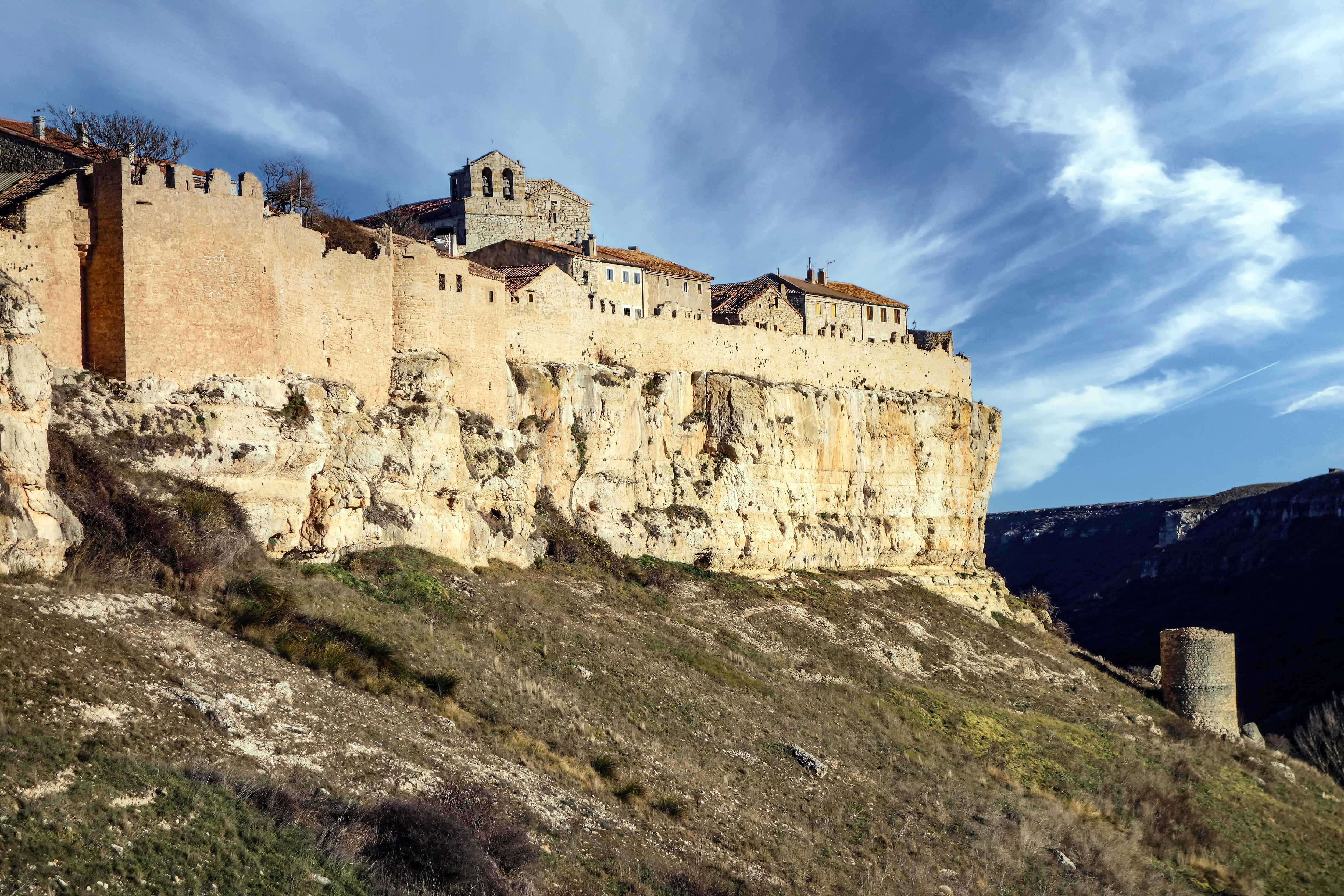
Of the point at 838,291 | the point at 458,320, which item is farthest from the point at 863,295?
A: the point at 458,320

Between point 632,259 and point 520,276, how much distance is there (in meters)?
10.1

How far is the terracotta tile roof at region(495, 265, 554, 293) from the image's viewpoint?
1347 inches

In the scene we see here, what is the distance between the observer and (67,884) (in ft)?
33.7

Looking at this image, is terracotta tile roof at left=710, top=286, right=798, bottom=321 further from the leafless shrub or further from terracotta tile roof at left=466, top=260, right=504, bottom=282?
the leafless shrub

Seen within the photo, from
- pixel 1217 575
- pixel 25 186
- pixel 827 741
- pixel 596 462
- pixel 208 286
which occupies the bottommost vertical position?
pixel 1217 575

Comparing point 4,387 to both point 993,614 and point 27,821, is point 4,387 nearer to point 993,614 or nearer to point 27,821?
point 27,821

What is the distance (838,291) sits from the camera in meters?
55.5

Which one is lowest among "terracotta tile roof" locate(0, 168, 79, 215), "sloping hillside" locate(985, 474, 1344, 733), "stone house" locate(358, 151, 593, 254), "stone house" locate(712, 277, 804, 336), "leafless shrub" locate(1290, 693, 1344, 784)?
"leafless shrub" locate(1290, 693, 1344, 784)

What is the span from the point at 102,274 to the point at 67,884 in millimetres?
13969

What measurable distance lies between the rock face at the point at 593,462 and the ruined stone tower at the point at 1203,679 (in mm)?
8192

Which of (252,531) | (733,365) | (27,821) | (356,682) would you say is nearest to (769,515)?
(733,365)

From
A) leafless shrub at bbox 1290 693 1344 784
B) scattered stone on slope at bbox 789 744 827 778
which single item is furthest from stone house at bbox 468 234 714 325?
leafless shrub at bbox 1290 693 1344 784

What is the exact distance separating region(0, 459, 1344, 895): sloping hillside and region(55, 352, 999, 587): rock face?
1.09 metres

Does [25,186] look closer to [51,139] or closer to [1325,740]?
[51,139]
